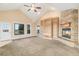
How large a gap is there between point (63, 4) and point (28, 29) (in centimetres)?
107

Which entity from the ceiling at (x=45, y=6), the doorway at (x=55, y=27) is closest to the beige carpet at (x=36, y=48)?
the doorway at (x=55, y=27)

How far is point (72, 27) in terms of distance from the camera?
2.93m

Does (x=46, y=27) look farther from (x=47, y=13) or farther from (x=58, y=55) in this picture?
(x=58, y=55)

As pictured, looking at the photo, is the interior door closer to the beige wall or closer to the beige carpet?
the beige wall

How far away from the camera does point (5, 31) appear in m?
3.01

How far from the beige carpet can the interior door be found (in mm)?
200

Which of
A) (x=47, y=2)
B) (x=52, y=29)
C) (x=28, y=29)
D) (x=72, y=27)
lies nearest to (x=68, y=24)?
(x=72, y=27)

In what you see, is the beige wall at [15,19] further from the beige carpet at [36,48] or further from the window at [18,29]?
the beige carpet at [36,48]

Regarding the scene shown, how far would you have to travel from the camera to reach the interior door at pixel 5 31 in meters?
2.94

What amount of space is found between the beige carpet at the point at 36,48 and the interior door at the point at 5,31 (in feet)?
0.66

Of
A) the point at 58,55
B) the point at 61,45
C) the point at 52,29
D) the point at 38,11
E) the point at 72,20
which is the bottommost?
the point at 58,55

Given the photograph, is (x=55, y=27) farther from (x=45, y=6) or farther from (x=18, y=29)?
(x=18, y=29)

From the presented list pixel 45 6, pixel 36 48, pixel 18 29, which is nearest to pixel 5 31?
pixel 18 29

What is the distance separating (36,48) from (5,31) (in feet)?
2.81
